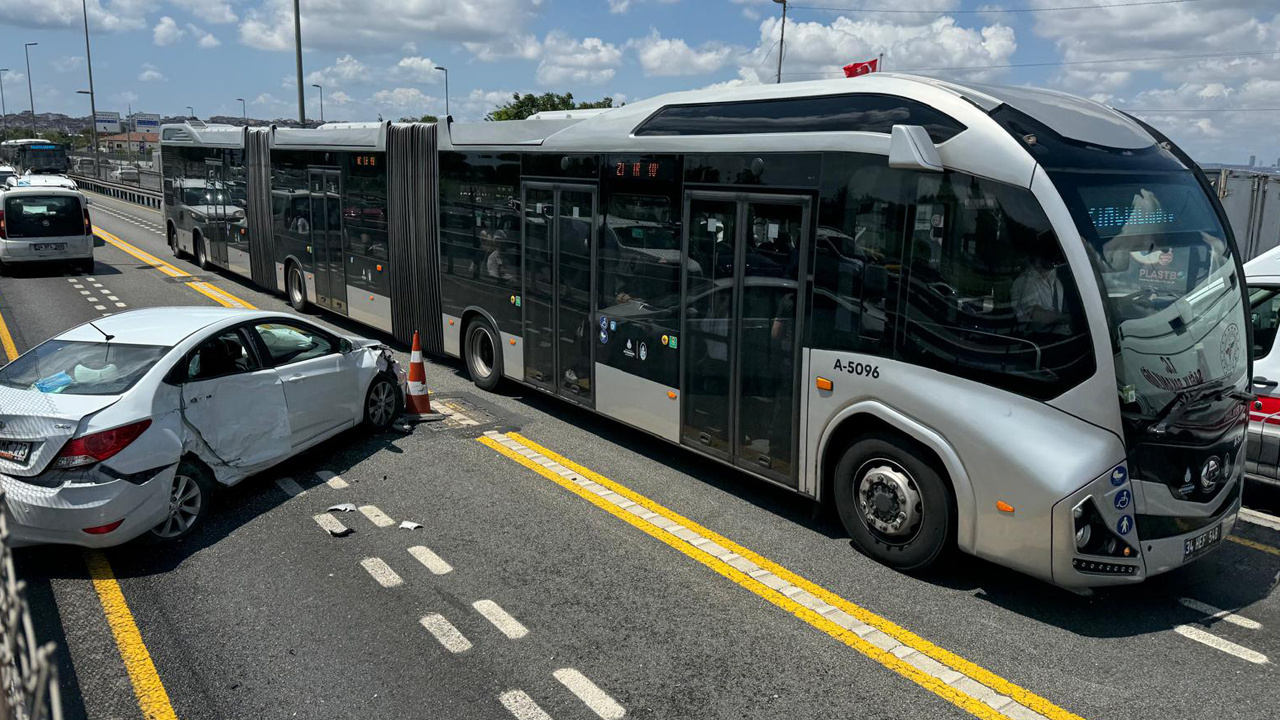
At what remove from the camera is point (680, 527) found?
7.09 metres

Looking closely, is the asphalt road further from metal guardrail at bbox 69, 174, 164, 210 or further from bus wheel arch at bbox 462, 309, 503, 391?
metal guardrail at bbox 69, 174, 164, 210

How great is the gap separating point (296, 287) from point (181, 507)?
35.7 ft

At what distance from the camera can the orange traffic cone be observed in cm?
999

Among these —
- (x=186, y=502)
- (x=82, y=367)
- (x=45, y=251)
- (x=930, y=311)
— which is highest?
(x=930, y=311)

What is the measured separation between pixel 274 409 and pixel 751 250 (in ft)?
13.5

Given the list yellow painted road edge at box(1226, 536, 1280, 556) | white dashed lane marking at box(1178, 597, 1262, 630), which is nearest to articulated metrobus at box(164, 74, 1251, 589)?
white dashed lane marking at box(1178, 597, 1262, 630)

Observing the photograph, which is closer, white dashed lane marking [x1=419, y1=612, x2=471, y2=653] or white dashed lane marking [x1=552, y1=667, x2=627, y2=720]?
white dashed lane marking [x1=552, y1=667, x2=627, y2=720]

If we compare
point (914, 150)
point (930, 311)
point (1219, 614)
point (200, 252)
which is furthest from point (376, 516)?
point (200, 252)

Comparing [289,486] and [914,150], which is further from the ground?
[914,150]

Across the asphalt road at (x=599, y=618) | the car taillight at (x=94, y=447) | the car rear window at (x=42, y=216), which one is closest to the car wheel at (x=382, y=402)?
the asphalt road at (x=599, y=618)

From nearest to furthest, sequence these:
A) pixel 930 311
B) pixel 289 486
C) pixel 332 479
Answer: pixel 930 311 < pixel 289 486 < pixel 332 479

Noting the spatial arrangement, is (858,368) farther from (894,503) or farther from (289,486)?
(289,486)

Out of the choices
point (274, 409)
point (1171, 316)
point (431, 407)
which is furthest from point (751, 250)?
point (431, 407)

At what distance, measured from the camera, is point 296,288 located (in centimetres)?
1692
